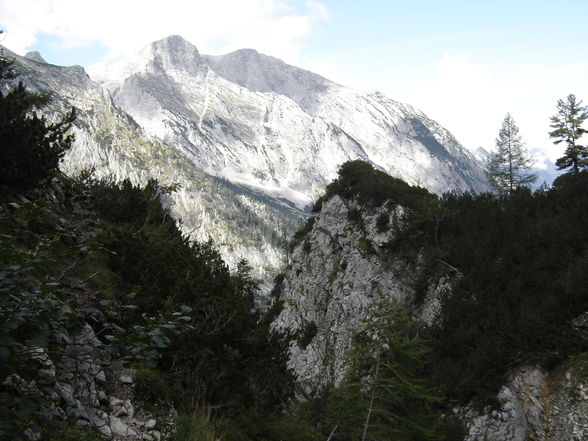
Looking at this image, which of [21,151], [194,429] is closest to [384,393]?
[194,429]

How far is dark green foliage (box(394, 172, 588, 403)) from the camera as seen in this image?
14797 millimetres

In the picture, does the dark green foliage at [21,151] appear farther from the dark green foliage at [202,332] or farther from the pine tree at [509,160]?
the pine tree at [509,160]

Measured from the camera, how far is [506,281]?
18.2 metres

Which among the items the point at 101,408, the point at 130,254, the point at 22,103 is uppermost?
the point at 22,103

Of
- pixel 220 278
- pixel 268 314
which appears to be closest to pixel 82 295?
pixel 220 278

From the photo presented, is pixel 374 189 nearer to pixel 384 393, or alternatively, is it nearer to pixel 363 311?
pixel 363 311

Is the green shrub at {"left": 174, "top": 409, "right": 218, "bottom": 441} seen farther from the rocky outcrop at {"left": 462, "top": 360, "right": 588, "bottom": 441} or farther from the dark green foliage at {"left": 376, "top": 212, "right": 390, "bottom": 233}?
the dark green foliage at {"left": 376, "top": 212, "right": 390, "bottom": 233}

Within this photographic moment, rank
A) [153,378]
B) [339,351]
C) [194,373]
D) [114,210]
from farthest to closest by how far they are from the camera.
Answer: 1. [339,351]
2. [114,210]
3. [194,373]
4. [153,378]

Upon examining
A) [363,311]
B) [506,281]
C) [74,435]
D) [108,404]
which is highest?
[506,281]

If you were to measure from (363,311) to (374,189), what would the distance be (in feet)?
30.6

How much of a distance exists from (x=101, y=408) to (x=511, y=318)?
15.7 metres

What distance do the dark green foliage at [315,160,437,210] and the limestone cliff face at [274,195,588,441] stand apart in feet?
2.39

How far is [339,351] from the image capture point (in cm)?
2498

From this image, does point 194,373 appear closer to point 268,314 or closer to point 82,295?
point 82,295
